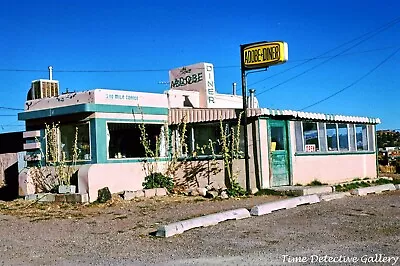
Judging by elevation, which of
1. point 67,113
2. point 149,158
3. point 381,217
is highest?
point 67,113

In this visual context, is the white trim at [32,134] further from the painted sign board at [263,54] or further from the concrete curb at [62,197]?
the painted sign board at [263,54]

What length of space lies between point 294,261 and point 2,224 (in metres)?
7.83

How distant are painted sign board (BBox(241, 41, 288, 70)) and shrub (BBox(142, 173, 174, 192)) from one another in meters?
4.47

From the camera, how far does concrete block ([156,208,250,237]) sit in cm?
995

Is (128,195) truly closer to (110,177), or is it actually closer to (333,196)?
(110,177)

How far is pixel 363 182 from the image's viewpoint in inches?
800

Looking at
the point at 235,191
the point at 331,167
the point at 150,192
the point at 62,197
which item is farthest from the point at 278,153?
the point at 62,197

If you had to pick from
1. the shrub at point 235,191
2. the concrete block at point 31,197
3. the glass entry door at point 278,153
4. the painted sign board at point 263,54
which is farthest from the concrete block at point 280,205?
the concrete block at point 31,197

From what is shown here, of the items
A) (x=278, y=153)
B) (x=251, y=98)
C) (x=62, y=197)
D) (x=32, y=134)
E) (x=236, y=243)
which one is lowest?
(x=236, y=243)

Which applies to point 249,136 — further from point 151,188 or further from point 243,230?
point 243,230

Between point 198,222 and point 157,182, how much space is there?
8.05m

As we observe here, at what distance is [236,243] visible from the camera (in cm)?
909

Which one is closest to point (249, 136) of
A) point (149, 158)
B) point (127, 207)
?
point (149, 158)

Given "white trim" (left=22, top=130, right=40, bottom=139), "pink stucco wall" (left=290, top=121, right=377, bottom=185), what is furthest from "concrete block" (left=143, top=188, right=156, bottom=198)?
"pink stucco wall" (left=290, top=121, right=377, bottom=185)
